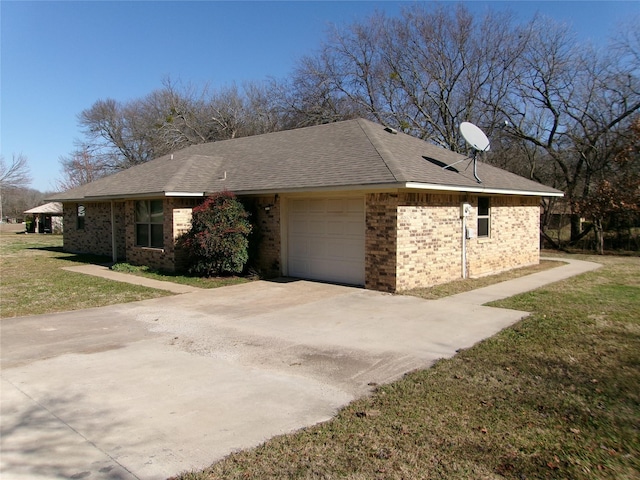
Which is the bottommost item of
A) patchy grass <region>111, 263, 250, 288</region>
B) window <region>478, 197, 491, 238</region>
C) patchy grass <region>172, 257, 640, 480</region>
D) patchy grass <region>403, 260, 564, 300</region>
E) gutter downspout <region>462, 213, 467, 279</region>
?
patchy grass <region>172, 257, 640, 480</region>

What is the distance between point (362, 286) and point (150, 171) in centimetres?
1006

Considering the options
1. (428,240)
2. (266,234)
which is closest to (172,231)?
(266,234)

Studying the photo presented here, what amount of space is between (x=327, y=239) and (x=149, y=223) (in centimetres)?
638

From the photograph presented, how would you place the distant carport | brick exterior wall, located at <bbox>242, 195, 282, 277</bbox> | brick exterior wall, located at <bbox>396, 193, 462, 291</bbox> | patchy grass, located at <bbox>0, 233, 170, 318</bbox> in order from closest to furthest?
1. patchy grass, located at <bbox>0, 233, 170, 318</bbox>
2. brick exterior wall, located at <bbox>396, 193, 462, 291</bbox>
3. brick exterior wall, located at <bbox>242, 195, 282, 277</bbox>
4. the distant carport

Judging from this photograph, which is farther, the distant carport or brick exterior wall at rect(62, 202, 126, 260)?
the distant carport

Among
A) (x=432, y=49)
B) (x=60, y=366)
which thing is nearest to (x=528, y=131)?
(x=432, y=49)

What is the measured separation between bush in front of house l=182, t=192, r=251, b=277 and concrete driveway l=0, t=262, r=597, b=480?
253 cm

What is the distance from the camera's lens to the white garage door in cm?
1164

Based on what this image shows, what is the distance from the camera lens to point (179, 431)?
405cm

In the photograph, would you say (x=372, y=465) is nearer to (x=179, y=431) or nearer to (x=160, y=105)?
(x=179, y=431)

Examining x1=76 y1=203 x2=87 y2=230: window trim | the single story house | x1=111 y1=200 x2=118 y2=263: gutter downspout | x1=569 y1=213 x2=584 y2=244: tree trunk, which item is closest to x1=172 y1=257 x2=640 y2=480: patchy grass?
the single story house

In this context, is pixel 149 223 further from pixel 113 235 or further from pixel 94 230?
pixel 94 230

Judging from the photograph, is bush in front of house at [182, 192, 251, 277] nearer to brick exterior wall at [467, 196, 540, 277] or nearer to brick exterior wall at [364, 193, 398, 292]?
brick exterior wall at [364, 193, 398, 292]

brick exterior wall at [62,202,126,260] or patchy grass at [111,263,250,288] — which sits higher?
brick exterior wall at [62,202,126,260]
